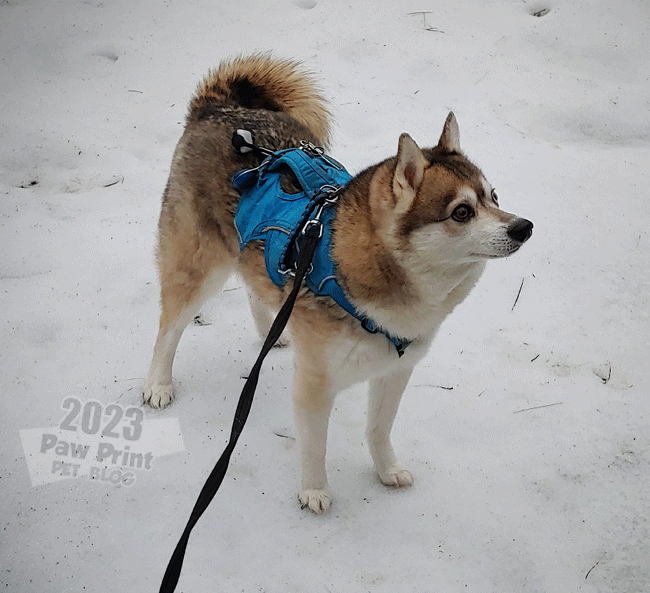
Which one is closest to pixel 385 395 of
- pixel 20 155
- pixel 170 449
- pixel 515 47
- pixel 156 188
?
pixel 170 449

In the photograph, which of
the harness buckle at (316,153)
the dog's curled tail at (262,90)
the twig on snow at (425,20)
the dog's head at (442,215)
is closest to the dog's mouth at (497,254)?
the dog's head at (442,215)

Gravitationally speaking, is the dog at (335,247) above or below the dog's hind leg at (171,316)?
above

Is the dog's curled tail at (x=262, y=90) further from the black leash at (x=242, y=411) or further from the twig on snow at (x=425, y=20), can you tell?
the twig on snow at (x=425, y=20)

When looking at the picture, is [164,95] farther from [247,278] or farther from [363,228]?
[363,228]

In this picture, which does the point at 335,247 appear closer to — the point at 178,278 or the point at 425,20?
the point at 178,278

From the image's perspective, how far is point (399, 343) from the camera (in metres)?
2.35

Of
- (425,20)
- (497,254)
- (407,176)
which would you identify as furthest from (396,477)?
(425,20)

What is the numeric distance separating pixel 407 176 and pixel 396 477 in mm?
1355

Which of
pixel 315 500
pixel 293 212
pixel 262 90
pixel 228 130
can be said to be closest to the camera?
pixel 293 212

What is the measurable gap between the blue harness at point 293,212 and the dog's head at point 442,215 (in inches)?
10.8

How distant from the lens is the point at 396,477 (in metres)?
2.82

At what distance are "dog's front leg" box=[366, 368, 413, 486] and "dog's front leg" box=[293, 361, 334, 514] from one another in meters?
0.25

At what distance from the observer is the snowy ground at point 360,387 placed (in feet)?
8.38

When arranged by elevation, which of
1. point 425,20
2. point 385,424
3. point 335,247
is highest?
point 335,247
